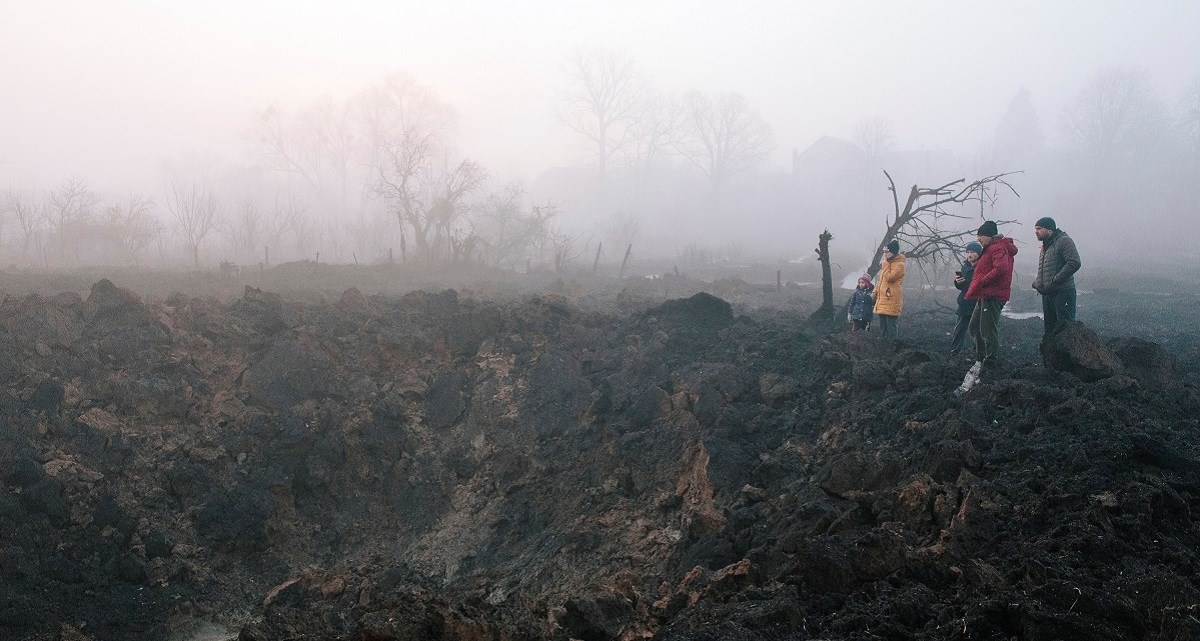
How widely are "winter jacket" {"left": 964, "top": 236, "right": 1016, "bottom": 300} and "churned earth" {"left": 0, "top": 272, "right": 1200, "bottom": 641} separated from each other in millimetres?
801

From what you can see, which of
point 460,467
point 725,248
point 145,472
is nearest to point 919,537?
point 460,467

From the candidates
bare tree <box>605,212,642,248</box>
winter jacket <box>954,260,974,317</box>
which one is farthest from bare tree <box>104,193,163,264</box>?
winter jacket <box>954,260,974,317</box>

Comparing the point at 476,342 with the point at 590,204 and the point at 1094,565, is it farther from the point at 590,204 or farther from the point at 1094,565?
the point at 590,204

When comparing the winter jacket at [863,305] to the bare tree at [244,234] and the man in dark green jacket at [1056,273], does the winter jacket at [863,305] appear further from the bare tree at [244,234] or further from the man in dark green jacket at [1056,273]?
the bare tree at [244,234]

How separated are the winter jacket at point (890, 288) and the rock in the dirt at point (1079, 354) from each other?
7.62 ft

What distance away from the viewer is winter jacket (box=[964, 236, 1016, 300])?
7285 millimetres

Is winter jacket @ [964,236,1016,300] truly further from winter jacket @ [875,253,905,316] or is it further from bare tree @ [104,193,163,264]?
bare tree @ [104,193,163,264]

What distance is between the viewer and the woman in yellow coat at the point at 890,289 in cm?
946

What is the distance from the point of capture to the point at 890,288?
962 cm

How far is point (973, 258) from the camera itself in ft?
25.8

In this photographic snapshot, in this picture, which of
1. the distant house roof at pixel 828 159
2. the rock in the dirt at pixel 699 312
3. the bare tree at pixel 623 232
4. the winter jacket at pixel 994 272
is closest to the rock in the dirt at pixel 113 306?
the rock in the dirt at pixel 699 312

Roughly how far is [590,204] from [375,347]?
61261 millimetres

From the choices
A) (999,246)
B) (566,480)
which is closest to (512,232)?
(566,480)

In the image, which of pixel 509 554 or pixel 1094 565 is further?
pixel 509 554
